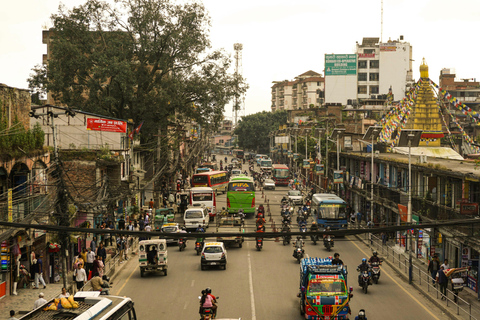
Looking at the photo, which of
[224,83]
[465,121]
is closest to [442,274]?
[224,83]

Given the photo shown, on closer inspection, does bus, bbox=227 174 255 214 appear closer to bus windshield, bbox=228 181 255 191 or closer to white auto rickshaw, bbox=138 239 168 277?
bus windshield, bbox=228 181 255 191

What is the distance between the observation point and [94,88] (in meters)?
42.2

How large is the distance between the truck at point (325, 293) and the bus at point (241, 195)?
27.6 m

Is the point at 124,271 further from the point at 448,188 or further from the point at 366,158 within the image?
the point at 366,158

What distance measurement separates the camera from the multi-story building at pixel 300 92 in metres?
146

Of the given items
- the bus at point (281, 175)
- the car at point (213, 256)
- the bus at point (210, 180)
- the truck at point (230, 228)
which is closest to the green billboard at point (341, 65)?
the bus at point (281, 175)

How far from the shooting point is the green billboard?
102m

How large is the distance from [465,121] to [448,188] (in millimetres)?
54367

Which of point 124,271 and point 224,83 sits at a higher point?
point 224,83

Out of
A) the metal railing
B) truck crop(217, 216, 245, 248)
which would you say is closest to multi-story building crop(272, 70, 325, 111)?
truck crop(217, 216, 245, 248)

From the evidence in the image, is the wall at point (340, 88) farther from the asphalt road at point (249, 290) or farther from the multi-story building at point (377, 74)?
the asphalt road at point (249, 290)

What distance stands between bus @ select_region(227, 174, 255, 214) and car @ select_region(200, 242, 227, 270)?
721 inches

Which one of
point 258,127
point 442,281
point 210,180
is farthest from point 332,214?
point 258,127

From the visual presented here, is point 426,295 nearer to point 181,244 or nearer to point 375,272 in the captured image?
point 375,272
